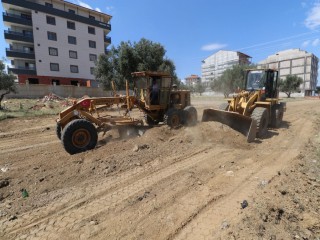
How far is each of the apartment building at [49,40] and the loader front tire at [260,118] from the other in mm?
31871

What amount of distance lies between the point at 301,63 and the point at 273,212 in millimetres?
97294

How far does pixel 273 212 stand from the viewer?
3531 millimetres

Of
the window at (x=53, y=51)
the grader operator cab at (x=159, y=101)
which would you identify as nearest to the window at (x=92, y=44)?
the window at (x=53, y=51)

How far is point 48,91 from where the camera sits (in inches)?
1029

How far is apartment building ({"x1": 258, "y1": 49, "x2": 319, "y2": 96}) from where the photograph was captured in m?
82.6

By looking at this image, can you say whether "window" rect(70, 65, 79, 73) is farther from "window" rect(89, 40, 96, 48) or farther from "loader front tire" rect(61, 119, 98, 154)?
"loader front tire" rect(61, 119, 98, 154)

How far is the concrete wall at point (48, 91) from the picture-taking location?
24359mm

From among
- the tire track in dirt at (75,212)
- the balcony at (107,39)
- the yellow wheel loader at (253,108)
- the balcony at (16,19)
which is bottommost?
the tire track in dirt at (75,212)

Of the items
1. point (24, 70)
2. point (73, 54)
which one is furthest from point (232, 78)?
point (24, 70)

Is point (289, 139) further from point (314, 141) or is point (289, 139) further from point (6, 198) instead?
point (6, 198)

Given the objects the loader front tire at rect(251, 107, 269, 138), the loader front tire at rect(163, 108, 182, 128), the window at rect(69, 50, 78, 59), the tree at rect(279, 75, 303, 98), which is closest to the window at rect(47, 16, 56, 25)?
the window at rect(69, 50, 78, 59)

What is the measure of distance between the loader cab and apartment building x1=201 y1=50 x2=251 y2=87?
88.3 metres

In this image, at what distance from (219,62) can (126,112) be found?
108 metres

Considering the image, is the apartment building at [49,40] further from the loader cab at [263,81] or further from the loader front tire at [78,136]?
the loader front tire at [78,136]
